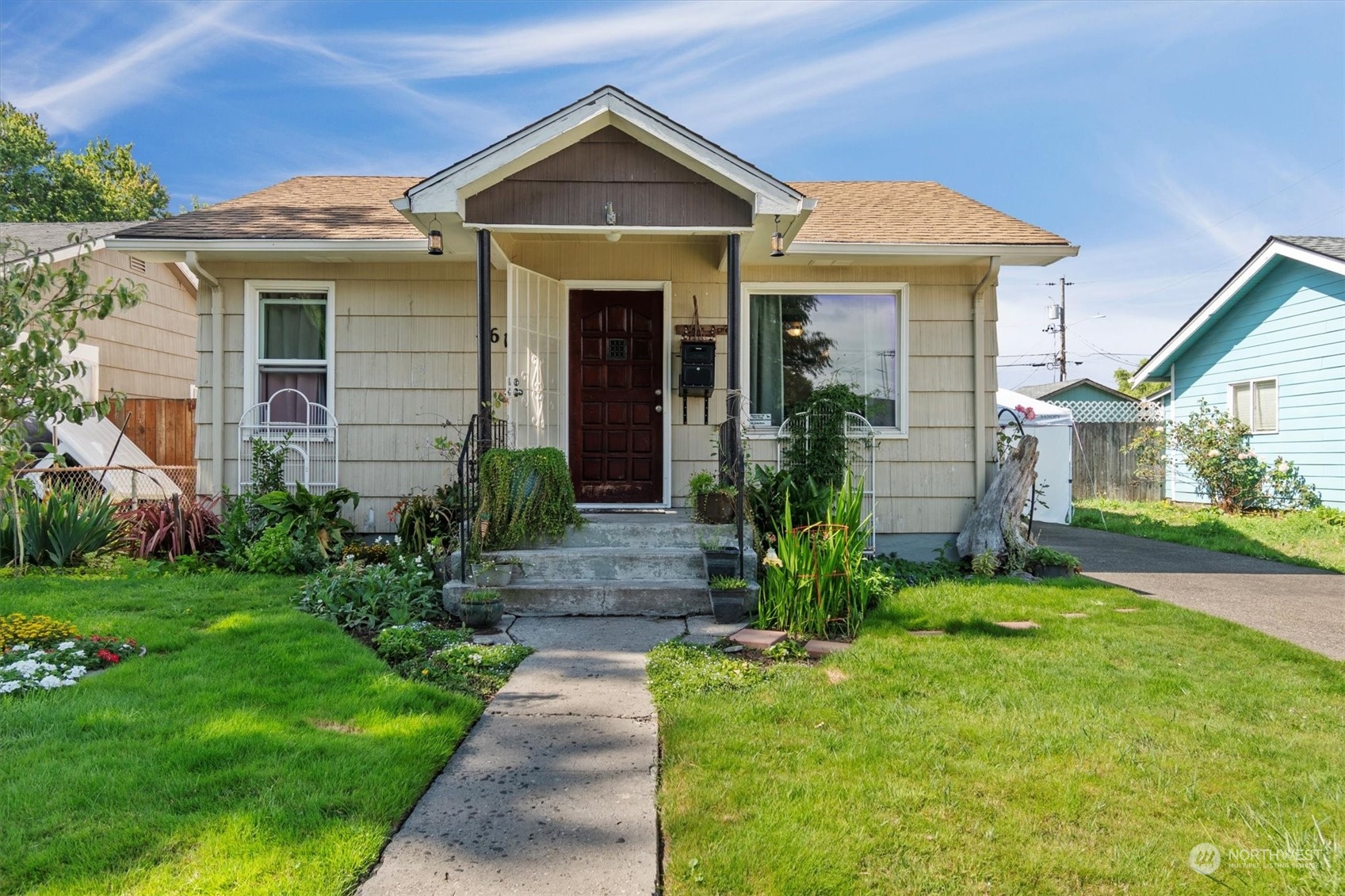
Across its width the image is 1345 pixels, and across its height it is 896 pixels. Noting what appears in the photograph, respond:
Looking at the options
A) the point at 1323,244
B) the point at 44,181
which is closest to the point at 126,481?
the point at 1323,244

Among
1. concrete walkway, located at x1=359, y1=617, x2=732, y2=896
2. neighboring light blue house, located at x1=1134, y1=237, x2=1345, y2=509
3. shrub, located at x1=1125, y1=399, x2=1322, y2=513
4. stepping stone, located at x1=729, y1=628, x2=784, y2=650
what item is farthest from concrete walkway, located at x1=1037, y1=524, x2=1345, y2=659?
concrete walkway, located at x1=359, y1=617, x2=732, y2=896

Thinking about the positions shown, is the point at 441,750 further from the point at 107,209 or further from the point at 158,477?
the point at 107,209

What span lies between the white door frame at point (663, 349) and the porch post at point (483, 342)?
1.49m

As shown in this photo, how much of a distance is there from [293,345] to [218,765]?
5536 millimetres

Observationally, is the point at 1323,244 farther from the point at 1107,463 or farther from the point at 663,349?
the point at 663,349

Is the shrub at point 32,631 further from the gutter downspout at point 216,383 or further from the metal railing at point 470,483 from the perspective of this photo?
the gutter downspout at point 216,383

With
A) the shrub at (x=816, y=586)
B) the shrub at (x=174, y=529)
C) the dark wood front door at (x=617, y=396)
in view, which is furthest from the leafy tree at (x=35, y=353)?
the dark wood front door at (x=617, y=396)

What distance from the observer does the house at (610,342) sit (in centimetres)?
705

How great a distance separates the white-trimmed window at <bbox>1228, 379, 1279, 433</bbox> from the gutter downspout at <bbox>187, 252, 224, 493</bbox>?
14586 mm

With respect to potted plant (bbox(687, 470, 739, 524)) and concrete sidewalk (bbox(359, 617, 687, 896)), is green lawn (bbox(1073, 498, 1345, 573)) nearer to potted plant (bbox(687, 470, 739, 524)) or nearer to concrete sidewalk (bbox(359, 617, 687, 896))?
potted plant (bbox(687, 470, 739, 524))

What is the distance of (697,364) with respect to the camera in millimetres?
7066

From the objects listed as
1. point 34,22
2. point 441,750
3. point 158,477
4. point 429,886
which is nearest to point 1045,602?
point 441,750

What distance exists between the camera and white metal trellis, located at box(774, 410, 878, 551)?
22.8ft

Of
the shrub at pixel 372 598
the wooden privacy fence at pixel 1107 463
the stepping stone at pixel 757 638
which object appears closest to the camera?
the stepping stone at pixel 757 638
